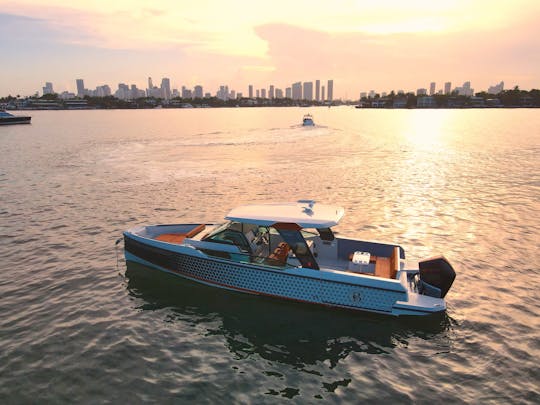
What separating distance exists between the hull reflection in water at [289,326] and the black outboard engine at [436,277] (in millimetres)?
1017

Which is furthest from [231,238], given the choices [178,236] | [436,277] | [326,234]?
[436,277]

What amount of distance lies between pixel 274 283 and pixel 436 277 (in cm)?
543

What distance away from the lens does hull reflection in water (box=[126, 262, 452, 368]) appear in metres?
11.3

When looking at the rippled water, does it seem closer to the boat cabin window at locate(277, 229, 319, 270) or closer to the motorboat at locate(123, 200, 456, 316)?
the motorboat at locate(123, 200, 456, 316)

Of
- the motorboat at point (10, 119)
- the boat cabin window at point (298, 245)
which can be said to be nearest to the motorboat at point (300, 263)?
the boat cabin window at point (298, 245)

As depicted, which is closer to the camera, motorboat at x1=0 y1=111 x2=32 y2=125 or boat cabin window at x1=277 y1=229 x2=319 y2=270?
boat cabin window at x1=277 y1=229 x2=319 y2=270

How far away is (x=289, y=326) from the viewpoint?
40.9 feet

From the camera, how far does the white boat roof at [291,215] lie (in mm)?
12875

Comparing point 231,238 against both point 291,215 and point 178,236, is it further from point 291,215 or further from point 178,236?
point 178,236

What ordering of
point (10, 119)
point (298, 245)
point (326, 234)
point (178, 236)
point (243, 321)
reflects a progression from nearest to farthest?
point (243, 321) → point (298, 245) → point (326, 234) → point (178, 236) → point (10, 119)

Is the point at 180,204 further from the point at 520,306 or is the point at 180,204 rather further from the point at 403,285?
the point at 520,306

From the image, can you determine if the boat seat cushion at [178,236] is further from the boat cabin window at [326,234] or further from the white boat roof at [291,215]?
the boat cabin window at [326,234]

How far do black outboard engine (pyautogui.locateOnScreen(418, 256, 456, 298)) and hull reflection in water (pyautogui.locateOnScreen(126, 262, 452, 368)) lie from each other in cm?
102

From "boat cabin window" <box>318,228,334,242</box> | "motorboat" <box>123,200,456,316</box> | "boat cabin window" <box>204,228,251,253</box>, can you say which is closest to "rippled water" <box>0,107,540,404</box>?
"motorboat" <box>123,200,456,316</box>
